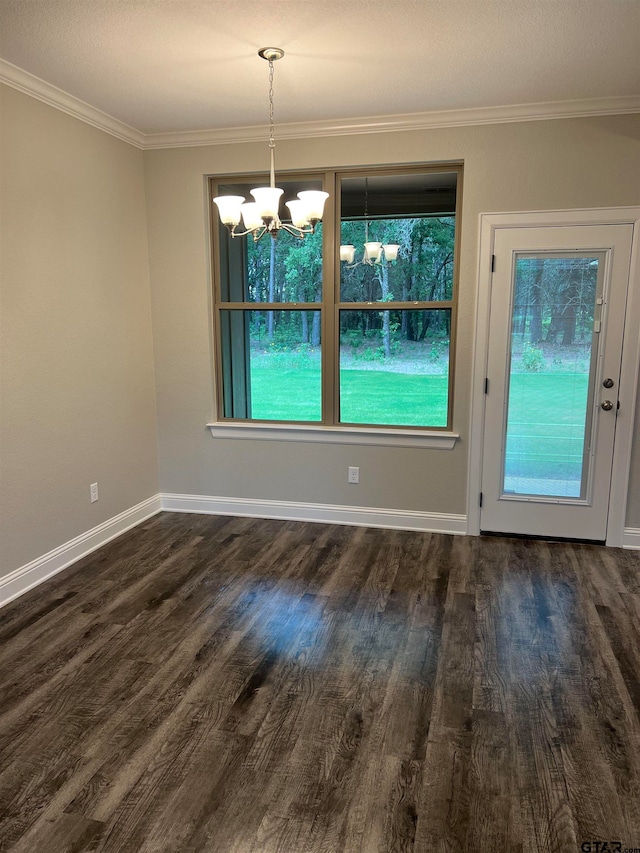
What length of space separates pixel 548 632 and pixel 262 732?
4.72ft

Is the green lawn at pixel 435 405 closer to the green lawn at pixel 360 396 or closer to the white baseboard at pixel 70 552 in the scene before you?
the green lawn at pixel 360 396

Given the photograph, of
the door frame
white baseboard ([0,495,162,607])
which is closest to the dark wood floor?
white baseboard ([0,495,162,607])

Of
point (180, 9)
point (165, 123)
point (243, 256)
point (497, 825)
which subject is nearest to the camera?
point (497, 825)

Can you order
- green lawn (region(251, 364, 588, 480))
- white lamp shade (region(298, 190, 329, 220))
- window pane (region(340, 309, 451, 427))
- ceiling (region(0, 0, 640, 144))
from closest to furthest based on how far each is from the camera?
ceiling (region(0, 0, 640, 144)) < white lamp shade (region(298, 190, 329, 220)) < green lawn (region(251, 364, 588, 480)) < window pane (region(340, 309, 451, 427))

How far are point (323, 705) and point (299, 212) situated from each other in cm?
210

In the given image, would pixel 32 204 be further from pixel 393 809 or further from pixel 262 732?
pixel 393 809

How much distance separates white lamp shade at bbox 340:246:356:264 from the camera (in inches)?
155

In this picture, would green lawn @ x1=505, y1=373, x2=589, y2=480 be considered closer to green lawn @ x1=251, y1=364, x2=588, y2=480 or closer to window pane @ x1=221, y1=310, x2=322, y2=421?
green lawn @ x1=251, y1=364, x2=588, y2=480

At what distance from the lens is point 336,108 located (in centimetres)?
346

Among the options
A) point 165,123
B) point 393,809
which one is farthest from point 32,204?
point 393,809

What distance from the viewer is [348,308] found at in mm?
3979

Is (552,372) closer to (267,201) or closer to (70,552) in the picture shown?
(267,201)

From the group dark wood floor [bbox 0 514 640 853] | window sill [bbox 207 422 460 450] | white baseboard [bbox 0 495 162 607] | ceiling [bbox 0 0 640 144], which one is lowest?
dark wood floor [bbox 0 514 640 853]

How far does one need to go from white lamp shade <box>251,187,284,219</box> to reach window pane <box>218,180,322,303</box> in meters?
1.50
